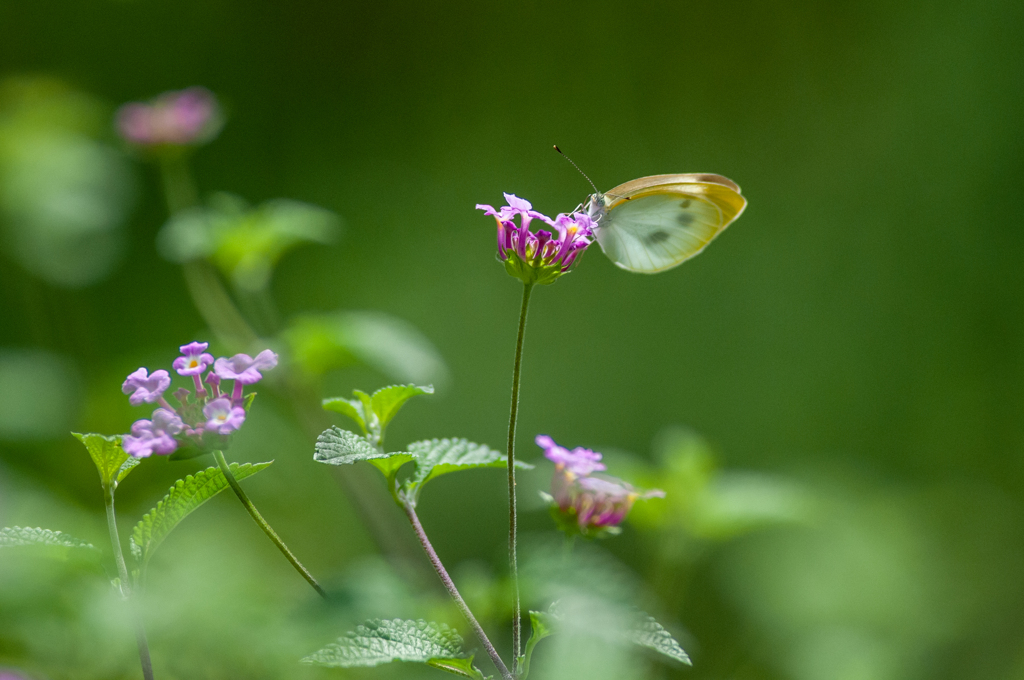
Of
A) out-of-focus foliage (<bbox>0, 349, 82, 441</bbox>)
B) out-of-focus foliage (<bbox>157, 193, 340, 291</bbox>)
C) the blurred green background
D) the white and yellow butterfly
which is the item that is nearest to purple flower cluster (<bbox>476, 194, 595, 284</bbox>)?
the white and yellow butterfly

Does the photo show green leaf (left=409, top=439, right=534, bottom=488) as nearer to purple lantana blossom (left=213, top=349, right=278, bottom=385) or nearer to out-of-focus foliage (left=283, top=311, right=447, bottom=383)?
purple lantana blossom (left=213, top=349, right=278, bottom=385)

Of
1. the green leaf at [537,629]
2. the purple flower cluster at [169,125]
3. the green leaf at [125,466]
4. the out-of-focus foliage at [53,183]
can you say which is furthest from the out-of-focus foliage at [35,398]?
the green leaf at [537,629]

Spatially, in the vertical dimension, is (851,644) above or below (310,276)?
below

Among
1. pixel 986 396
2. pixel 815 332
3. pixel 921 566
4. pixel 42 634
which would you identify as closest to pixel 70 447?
pixel 42 634

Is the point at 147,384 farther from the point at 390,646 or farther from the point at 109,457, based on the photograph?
the point at 390,646

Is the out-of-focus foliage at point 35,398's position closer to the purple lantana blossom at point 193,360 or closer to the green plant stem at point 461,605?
the purple lantana blossom at point 193,360

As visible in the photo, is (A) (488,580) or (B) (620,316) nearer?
(A) (488,580)

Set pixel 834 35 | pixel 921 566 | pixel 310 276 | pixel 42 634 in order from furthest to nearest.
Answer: pixel 834 35
pixel 310 276
pixel 921 566
pixel 42 634

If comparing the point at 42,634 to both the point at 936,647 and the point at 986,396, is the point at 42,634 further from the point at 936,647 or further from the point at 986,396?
the point at 986,396
